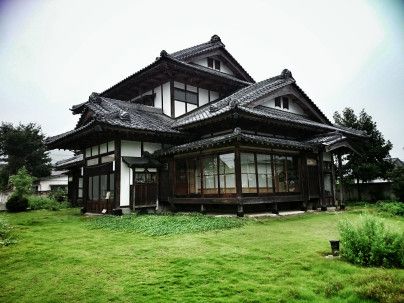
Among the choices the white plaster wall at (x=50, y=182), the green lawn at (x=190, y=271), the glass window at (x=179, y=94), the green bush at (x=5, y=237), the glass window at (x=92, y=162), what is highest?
the glass window at (x=179, y=94)

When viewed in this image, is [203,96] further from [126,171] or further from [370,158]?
[370,158]

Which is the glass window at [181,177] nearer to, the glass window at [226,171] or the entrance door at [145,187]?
the entrance door at [145,187]

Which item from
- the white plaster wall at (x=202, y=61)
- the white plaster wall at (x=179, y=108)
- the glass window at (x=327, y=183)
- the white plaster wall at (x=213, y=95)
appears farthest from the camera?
the white plaster wall at (x=213, y=95)

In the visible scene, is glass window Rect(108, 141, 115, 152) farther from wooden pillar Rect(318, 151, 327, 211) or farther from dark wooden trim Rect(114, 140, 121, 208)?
wooden pillar Rect(318, 151, 327, 211)

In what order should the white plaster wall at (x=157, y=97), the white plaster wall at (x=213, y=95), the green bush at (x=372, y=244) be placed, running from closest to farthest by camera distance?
1. the green bush at (x=372, y=244)
2. the white plaster wall at (x=157, y=97)
3. the white plaster wall at (x=213, y=95)

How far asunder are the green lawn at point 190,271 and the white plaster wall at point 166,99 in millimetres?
11390

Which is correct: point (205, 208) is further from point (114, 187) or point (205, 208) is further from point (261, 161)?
point (114, 187)

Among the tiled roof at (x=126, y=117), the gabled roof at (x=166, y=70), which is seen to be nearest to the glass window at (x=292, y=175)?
the tiled roof at (x=126, y=117)

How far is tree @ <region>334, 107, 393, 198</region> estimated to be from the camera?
79.6 ft

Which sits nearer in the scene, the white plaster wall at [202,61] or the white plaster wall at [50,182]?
the white plaster wall at [202,61]

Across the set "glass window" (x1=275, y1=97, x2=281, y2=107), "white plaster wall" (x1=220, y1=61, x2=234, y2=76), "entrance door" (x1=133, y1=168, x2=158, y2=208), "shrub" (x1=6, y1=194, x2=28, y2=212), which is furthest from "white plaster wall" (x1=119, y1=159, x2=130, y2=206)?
"white plaster wall" (x1=220, y1=61, x2=234, y2=76)

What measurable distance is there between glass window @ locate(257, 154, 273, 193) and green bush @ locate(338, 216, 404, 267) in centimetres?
941

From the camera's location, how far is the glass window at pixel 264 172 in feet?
52.0

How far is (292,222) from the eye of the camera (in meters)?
12.6
